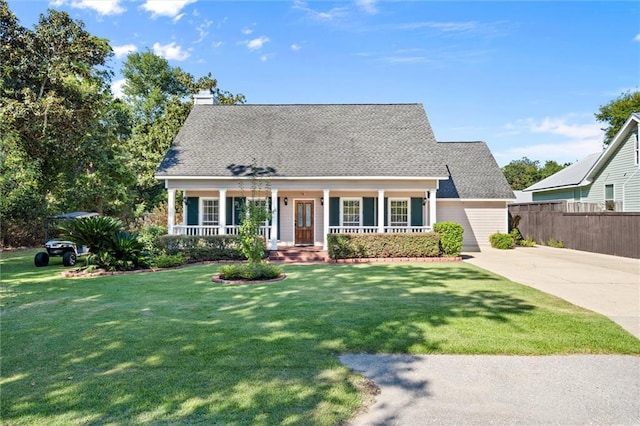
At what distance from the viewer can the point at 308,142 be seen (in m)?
18.1

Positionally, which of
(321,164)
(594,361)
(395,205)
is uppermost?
(321,164)

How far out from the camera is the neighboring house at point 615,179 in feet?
62.5

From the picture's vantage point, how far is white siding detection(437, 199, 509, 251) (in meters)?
19.9

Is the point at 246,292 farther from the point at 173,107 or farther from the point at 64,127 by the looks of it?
the point at 173,107

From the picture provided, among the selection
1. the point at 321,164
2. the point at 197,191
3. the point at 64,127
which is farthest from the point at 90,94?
the point at 321,164

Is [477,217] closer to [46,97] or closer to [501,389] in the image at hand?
[501,389]

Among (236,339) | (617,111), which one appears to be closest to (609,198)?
(236,339)

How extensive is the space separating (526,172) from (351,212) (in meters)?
50.6

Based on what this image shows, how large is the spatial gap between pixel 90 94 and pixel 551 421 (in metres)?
19.1

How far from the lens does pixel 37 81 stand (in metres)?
15.6

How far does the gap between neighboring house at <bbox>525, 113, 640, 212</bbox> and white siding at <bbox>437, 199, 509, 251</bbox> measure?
566cm

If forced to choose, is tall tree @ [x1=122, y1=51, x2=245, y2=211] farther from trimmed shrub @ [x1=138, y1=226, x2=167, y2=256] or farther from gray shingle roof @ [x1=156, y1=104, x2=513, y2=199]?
trimmed shrub @ [x1=138, y1=226, x2=167, y2=256]

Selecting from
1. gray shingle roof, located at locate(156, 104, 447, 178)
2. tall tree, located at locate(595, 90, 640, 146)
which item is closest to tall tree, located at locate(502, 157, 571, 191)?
tall tree, located at locate(595, 90, 640, 146)

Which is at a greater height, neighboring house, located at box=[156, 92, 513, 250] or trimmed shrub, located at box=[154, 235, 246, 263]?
neighboring house, located at box=[156, 92, 513, 250]
